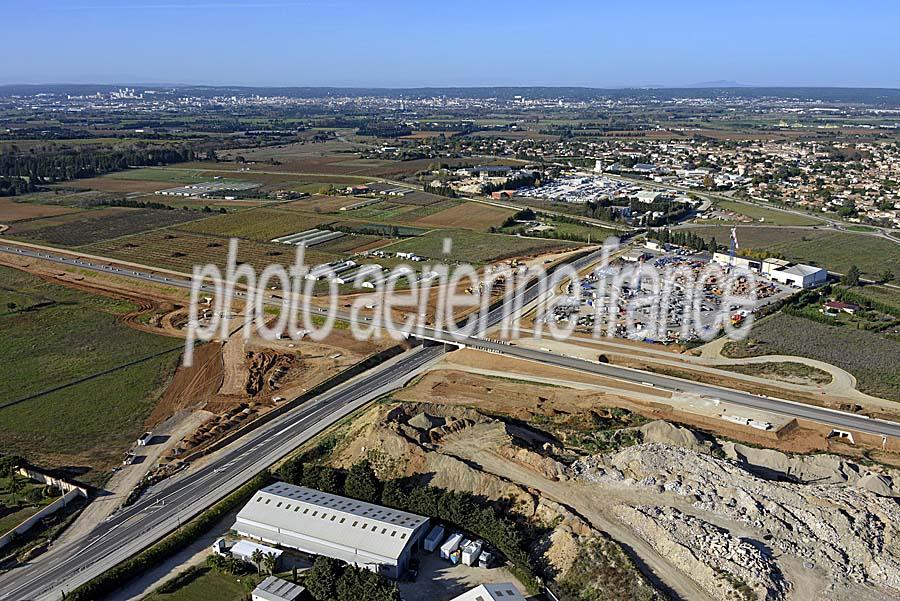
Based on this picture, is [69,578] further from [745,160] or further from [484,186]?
[745,160]

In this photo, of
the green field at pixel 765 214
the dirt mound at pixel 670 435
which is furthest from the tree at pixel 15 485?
the green field at pixel 765 214

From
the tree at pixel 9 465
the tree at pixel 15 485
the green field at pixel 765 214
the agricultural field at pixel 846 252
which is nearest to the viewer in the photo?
the tree at pixel 15 485

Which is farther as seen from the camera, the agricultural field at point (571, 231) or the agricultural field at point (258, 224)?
the agricultural field at point (258, 224)

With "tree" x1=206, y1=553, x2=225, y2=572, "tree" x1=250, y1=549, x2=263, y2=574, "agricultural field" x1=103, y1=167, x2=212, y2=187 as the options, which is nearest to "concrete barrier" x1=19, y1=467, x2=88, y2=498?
"tree" x1=206, y1=553, x2=225, y2=572

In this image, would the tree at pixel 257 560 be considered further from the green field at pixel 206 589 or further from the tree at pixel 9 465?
the tree at pixel 9 465

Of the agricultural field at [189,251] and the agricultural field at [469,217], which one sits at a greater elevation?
the agricultural field at [469,217]

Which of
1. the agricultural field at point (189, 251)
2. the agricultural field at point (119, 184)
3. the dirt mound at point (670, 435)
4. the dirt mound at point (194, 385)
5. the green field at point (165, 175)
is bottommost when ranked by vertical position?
the dirt mound at point (194, 385)
